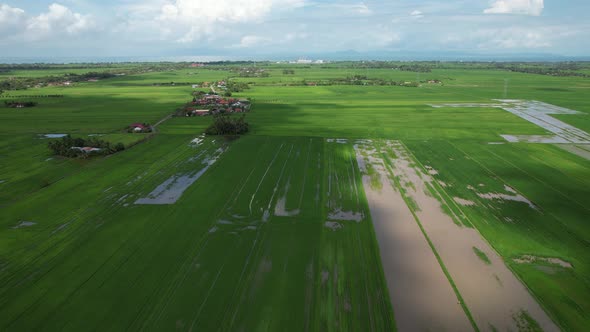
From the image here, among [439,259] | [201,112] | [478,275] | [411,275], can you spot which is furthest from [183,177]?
[201,112]

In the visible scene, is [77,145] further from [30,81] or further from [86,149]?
[30,81]

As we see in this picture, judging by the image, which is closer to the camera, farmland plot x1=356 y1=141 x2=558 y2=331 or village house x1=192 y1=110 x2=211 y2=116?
farmland plot x1=356 y1=141 x2=558 y2=331

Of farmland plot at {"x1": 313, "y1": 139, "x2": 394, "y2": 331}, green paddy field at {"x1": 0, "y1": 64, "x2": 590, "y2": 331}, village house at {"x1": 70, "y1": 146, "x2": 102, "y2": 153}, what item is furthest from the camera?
village house at {"x1": 70, "y1": 146, "x2": 102, "y2": 153}

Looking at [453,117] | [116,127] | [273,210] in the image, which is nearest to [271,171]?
[273,210]

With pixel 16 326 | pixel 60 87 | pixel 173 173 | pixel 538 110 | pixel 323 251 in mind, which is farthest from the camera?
pixel 60 87

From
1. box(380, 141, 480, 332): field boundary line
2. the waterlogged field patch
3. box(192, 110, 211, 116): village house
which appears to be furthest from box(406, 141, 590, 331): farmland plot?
box(192, 110, 211, 116): village house

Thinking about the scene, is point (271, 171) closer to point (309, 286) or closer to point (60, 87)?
point (309, 286)

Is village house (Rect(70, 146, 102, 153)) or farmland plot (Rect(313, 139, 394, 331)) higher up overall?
village house (Rect(70, 146, 102, 153))

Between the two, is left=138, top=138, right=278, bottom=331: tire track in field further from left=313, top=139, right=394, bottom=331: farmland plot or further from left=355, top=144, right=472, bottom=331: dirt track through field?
left=355, top=144, right=472, bottom=331: dirt track through field
